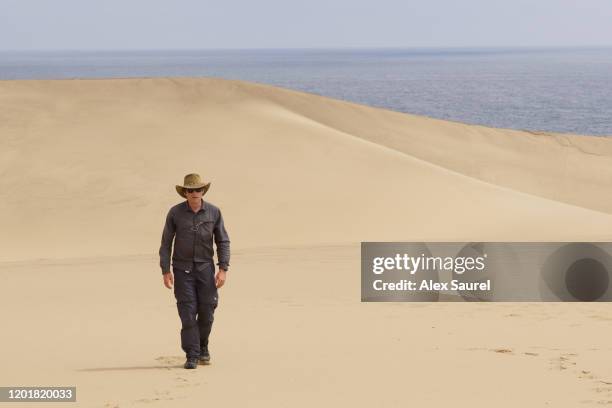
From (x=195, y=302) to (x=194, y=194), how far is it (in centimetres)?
76

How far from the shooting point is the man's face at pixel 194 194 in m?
7.02

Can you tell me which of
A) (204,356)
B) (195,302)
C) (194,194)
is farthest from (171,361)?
(194,194)

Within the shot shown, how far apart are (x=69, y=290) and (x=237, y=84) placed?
16578mm

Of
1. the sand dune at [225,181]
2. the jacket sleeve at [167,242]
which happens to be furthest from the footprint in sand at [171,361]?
the sand dune at [225,181]

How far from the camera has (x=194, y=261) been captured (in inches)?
282

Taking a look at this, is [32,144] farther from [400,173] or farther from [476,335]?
[476,335]

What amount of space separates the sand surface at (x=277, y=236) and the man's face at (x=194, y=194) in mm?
1151

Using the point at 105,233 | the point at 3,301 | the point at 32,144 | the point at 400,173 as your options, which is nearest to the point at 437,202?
the point at 400,173

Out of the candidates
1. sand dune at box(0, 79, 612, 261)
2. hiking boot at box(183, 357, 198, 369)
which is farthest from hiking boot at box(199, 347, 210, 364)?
sand dune at box(0, 79, 612, 261)

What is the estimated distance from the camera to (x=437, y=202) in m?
18.2

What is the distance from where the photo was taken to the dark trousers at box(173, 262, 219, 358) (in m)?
7.09

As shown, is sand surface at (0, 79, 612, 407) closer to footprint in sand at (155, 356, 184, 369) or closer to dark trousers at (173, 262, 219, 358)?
footprint in sand at (155, 356, 184, 369)

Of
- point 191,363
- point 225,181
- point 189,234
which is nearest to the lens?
point 191,363

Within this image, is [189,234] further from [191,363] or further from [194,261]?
[191,363]
